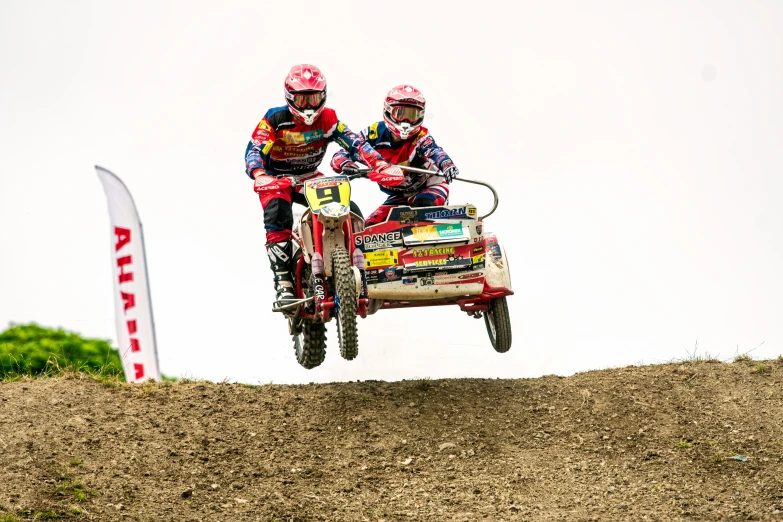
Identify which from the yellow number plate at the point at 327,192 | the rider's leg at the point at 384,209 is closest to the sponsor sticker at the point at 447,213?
the rider's leg at the point at 384,209

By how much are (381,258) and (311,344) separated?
173 centimetres

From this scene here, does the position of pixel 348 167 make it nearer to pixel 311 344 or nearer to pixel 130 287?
pixel 311 344

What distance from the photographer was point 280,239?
37.0ft

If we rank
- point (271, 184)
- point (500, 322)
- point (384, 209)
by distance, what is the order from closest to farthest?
point (271, 184) → point (384, 209) → point (500, 322)

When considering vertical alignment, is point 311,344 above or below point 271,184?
below

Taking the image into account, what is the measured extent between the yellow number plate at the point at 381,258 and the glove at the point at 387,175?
0.79 m

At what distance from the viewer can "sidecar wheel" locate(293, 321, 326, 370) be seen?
1173 centimetres

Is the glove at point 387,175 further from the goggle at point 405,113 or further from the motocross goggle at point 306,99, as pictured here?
the motocross goggle at point 306,99

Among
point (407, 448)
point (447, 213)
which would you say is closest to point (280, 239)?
point (447, 213)

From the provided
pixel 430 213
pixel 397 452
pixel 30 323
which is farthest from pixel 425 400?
pixel 30 323

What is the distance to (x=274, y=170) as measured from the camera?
11828 mm

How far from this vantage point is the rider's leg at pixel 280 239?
11.2 metres

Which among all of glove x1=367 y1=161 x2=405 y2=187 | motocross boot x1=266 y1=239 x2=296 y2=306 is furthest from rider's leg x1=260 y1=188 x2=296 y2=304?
glove x1=367 y1=161 x2=405 y2=187

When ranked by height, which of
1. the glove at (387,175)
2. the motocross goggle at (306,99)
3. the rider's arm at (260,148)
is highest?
the motocross goggle at (306,99)
